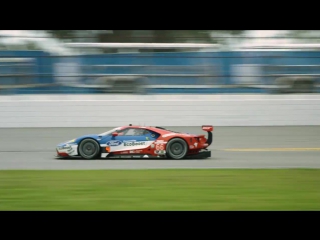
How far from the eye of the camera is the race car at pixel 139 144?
37.2ft

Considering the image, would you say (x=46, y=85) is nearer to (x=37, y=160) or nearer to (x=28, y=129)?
(x=28, y=129)

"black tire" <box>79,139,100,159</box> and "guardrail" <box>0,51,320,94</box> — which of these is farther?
"guardrail" <box>0,51,320,94</box>

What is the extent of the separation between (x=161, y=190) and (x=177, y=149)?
3224 mm

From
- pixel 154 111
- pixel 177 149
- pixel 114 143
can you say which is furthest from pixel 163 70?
pixel 114 143

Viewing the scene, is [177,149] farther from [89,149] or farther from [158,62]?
[158,62]

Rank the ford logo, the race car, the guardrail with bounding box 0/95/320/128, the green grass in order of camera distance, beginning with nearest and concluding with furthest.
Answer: the green grass, the race car, the ford logo, the guardrail with bounding box 0/95/320/128

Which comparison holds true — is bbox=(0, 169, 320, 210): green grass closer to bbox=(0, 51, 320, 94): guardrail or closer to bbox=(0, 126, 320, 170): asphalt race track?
bbox=(0, 126, 320, 170): asphalt race track

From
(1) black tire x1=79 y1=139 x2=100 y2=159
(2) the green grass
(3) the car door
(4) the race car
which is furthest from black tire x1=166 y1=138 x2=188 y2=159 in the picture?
(1) black tire x1=79 y1=139 x2=100 y2=159

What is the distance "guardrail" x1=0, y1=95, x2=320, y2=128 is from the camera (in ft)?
62.1

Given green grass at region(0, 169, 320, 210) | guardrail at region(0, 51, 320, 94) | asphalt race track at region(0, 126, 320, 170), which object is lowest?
green grass at region(0, 169, 320, 210)

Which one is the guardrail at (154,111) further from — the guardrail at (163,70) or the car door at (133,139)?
the car door at (133,139)

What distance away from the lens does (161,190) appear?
8430mm

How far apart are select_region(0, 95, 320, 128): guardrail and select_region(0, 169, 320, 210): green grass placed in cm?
850

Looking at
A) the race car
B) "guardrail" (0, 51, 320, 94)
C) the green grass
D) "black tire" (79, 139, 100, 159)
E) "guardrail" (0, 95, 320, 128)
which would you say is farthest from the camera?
"guardrail" (0, 51, 320, 94)
